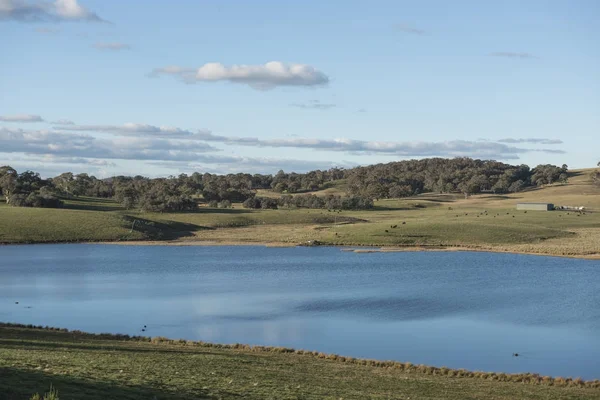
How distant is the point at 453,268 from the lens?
252 feet

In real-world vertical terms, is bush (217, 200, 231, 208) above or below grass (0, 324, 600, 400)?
above

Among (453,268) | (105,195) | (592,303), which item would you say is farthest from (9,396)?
(105,195)

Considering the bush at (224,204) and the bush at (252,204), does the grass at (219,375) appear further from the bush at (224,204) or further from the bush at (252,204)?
the bush at (252,204)

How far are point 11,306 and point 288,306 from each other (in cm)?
1892

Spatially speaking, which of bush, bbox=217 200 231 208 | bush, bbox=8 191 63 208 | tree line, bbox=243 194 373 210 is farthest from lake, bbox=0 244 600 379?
tree line, bbox=243 194 373 210

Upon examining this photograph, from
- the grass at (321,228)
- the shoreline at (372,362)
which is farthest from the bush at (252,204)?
the shoreline at (372,362)

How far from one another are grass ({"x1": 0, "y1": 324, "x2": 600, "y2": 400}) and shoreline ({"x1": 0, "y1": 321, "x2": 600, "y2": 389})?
0.05m

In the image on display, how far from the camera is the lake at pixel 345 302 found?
37.9 metres

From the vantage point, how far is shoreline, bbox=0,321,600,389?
29564 mm

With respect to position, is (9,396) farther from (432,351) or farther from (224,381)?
(432,351)

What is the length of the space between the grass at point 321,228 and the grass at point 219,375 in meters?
66.8

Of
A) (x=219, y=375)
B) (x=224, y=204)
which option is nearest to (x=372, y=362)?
(x=219, y=375)

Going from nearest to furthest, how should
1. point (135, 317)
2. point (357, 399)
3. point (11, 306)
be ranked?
point (357, 399) < point (135, 317) < point (11, 306)

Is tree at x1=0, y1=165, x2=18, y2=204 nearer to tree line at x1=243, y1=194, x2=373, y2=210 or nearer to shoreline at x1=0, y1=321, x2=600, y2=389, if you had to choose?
tree line at x1=243, y1=194, x2=373, y2=210
